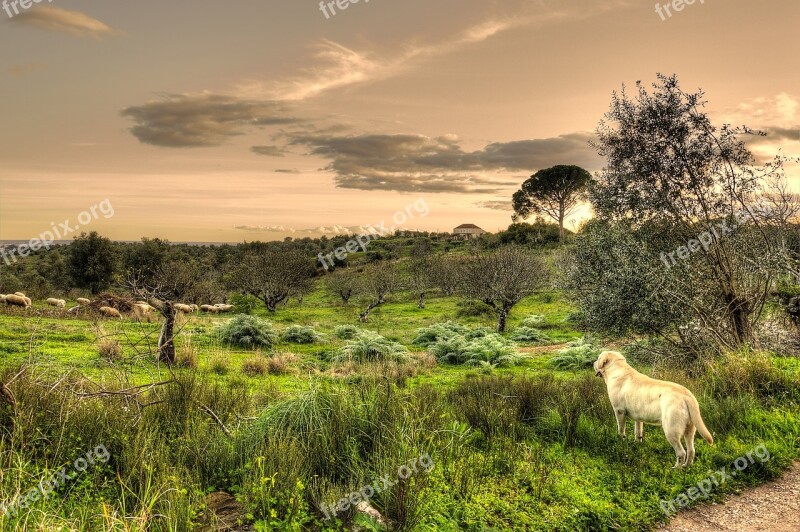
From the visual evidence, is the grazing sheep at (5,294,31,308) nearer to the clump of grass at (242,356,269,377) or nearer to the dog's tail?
the clump of grass at (242,356,269,377)

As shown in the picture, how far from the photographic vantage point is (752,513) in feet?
21.0

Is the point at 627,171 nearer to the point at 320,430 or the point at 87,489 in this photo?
the point at 320,430

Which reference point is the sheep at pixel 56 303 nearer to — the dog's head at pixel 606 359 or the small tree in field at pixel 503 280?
the small tree in field at pixel 503 280

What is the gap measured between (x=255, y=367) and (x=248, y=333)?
749cm

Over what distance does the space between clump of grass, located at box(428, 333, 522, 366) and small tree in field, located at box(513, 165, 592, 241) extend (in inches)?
2774

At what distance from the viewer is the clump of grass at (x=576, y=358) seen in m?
19.8

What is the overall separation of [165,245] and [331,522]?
239 feet

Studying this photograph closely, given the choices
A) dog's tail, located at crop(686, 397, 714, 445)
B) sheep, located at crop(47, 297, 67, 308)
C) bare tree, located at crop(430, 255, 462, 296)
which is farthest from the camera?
bare tree, located at crop(430, 255, 462, 296)

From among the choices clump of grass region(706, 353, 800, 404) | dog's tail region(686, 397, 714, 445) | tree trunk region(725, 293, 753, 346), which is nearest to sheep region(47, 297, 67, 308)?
clump of grass region(706, 353, 800, 404)

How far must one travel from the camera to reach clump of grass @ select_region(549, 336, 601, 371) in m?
19.8

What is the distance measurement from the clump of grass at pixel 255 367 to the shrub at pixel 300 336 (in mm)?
8266

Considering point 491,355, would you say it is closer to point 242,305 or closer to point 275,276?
point 242,305

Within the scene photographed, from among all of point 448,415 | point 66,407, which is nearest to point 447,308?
point 448,415

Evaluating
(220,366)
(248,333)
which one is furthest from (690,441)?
(248,333)
